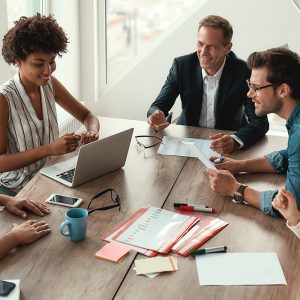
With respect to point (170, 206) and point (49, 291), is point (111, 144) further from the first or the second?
point (49, 291)

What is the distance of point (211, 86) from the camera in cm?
280

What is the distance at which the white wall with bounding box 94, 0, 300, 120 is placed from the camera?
12.0 ft

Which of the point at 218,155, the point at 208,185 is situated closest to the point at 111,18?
the point at 218,155

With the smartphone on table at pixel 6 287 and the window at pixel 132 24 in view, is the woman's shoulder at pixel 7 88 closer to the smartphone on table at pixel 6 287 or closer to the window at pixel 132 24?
the smartphone on table at pixel 6 287

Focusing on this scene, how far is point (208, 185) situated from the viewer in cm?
194

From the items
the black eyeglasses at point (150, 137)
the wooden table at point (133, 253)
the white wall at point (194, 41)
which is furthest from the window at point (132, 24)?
the wooden table at point (133, 253)

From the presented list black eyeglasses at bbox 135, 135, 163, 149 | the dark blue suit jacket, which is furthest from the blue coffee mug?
the dark blue suit jacket

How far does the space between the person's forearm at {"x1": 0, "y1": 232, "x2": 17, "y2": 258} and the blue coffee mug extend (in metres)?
0.14

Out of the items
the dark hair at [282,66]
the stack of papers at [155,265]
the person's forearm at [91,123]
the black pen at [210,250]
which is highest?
the dark hair at [282,66]

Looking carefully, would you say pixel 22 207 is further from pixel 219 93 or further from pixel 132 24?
pixel 132 24

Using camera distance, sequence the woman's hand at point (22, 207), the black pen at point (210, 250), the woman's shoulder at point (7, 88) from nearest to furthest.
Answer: the black pen at point (210, 250) < the woman's hand at point (22, 207) < the woman's shoulder at point (7, 88)

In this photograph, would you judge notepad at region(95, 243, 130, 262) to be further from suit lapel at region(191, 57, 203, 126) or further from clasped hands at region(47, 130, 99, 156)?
suit lapel at region(191, 57, 203, 126)

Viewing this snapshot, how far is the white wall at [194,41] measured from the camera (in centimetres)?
366

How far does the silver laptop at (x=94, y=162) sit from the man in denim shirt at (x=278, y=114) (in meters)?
0.38
